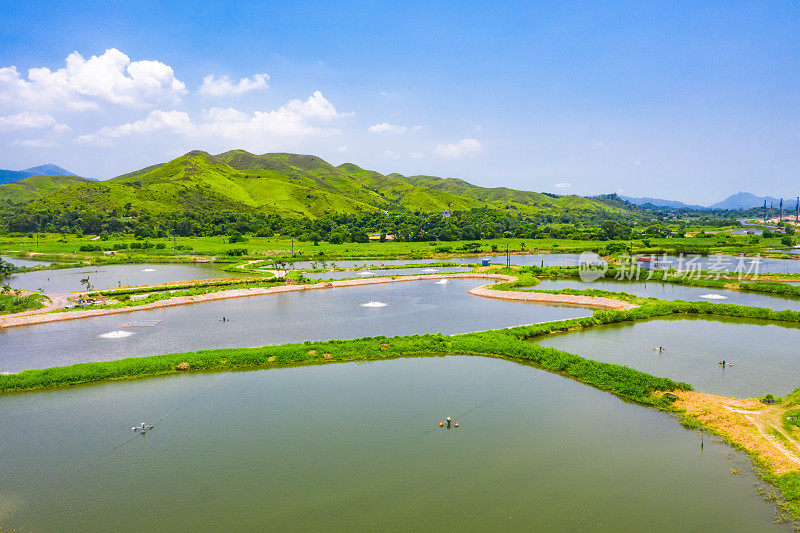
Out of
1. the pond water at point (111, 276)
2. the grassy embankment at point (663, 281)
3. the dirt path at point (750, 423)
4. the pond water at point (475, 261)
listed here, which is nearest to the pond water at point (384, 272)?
the pond water at point (475, 261)

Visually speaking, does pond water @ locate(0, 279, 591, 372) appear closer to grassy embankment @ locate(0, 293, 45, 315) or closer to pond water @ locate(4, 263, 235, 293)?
grassy embankment @ locate(0, 293, 45, 315)

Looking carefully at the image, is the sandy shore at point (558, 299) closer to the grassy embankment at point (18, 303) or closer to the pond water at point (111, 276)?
the pond water at point (111, 276)

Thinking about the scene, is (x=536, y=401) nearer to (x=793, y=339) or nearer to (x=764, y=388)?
(x=764, y=388)

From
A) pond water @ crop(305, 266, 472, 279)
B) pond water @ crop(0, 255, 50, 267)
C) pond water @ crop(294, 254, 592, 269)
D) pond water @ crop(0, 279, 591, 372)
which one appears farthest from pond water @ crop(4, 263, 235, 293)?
pond water @ crop(0, 279, 591, 372)

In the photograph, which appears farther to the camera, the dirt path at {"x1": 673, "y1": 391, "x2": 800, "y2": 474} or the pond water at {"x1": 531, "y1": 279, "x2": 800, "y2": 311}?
the pond water at {"x1": 531, "y1": 279, "x2": 800, "y2": 311}

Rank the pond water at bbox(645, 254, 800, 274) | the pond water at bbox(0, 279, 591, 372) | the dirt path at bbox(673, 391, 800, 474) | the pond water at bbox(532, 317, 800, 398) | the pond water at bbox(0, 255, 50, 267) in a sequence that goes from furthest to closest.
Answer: the pond water at bbox(0, 255, 50, 267)
the pond water at bbox(645, 254, 800, 274)
the pond water at bbox(0, 279, 591, 372)
the pond water at bbox(532, 317, 800, 398)
the dirt path at bbox(673, 391, 800, 474)

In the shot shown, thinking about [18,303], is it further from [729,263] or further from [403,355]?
[729,263]

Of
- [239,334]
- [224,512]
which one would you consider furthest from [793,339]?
[239,334]

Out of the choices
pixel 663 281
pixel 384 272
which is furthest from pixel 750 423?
pixel 384 272
